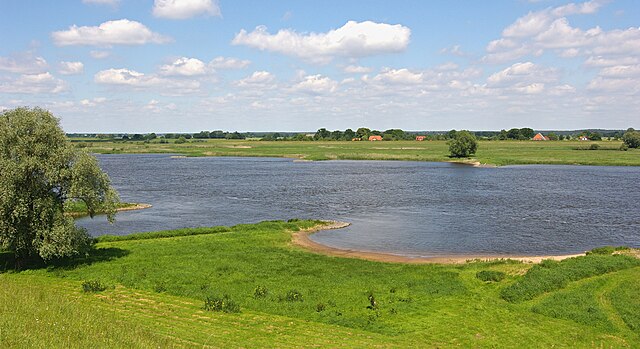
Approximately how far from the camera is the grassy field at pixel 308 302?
25.0 metres

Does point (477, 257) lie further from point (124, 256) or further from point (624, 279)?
point (124, 256)

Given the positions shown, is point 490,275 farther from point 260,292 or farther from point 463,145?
point 463,145

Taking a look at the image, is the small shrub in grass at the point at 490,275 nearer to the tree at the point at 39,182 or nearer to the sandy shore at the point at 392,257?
the sandy shore at the point at 392,257

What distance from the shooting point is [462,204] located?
84000 mm

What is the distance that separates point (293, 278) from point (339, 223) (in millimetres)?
29890

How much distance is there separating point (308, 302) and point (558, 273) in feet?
63.8

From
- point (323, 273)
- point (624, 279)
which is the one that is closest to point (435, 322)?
point (323, 273)

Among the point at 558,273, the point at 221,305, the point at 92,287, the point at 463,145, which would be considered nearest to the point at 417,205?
the point at 558,273

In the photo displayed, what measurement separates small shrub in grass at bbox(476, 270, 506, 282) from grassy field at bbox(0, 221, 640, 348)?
0.37 feet

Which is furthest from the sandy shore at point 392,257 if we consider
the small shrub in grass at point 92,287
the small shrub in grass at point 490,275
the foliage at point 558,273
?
the small shrub in grass at point 92,287

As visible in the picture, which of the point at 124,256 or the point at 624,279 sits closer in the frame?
the point at 624,279

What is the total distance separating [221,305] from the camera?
3145 centimetres

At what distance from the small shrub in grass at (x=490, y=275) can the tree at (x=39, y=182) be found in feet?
103

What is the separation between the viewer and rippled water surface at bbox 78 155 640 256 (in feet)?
192
